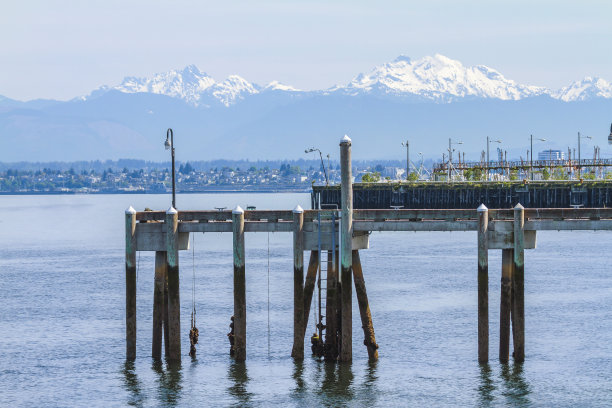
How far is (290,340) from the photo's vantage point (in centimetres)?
5119

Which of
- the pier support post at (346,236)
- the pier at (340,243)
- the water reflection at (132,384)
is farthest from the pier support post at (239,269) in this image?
the water reflection at (132,384)

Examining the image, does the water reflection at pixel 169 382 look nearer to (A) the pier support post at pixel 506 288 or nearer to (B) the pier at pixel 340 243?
(B) the pier at pixel 340 243

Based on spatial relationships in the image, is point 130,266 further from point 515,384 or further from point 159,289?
point 515,384

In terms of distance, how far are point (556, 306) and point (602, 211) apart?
23.0m

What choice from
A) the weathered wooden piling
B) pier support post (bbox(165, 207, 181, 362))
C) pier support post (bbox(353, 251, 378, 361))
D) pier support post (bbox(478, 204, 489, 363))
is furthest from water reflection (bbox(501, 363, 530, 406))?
pier support post (bbox(165, 207, 181, 362))

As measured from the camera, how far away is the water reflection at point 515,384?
3981 cm

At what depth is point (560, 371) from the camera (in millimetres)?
44188

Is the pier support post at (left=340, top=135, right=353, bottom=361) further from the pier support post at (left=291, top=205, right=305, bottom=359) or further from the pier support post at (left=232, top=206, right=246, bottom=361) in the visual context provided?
the pier support post at (left=232, top=206, right=246, bottom=361)

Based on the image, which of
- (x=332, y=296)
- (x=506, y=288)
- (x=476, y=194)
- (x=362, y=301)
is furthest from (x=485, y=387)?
(x=476, y=194)

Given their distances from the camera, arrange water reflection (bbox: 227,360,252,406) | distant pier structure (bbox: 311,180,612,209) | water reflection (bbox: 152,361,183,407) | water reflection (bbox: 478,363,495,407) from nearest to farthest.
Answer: water reflection (bbox: 478,363,495,407), water reflection (bbox: 227,360,252,406), water reflection (bbox: 152,361,183,407), distant pier structure (bbox: 311,180,612,209)

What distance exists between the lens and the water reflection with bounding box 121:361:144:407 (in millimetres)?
40500

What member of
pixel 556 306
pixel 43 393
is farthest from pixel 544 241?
pixel 43 393

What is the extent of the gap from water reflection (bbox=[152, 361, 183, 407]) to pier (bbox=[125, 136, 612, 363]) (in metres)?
0.54

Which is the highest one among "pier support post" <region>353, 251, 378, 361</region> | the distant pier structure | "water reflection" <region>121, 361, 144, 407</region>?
the distant pier structure
